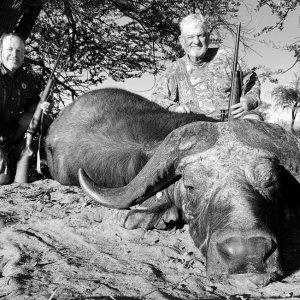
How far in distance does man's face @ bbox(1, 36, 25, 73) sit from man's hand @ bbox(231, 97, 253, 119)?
2.94 meters

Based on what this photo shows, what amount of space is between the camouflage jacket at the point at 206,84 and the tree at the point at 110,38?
5.02 metres

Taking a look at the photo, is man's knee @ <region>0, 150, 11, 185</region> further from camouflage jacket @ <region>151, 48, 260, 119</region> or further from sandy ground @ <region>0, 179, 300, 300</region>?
camouflage jacket @ <region>151, 48, 260, 119</region>

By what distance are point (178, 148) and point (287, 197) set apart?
93 cm

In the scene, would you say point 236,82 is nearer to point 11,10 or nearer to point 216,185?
point 216,185

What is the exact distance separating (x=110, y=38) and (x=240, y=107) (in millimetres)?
7079

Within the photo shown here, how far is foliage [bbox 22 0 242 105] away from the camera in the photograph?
10961mm

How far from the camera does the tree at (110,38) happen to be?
10945 mm

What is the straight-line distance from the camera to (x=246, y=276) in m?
2.27

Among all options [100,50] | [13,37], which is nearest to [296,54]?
[100,50]

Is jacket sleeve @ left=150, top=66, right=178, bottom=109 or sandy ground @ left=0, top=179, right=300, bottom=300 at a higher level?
jacket sleeve @ left=150, top=66, right=178, bottom=109

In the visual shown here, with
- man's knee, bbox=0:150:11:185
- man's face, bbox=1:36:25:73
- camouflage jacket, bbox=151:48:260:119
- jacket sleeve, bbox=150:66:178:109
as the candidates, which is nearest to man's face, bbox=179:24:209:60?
camouflage jacket, bbox=151:48:260:119

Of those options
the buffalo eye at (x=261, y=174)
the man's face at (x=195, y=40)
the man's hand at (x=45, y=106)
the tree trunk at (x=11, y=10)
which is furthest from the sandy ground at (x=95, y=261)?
the tree trunk at (x=11, y=10)

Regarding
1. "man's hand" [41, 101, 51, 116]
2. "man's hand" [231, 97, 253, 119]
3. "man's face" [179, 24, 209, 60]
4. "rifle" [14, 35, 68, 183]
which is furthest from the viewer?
"man's face" [179, 24, 209, 60]

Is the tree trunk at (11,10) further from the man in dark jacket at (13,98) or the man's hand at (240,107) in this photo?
the man's hand at (240,107)
